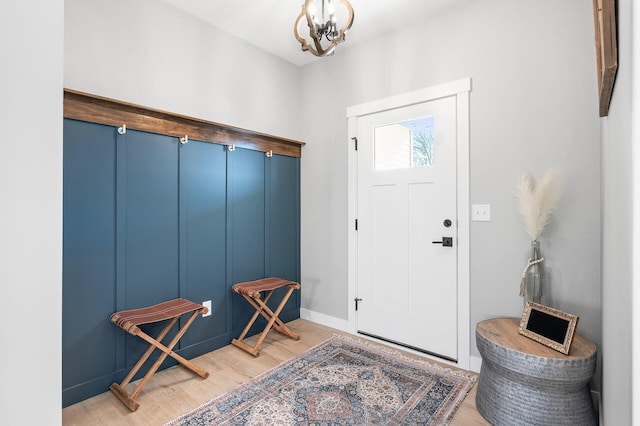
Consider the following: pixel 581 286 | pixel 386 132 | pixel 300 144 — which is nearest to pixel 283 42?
pixel 300 144

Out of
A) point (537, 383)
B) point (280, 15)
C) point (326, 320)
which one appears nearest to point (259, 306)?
point (326, 320)

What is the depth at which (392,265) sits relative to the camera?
284 cm

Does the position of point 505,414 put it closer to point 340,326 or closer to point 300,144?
point 340,326

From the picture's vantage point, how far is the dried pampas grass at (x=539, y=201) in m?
1.97

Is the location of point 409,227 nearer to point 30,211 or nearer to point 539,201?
point 539,201

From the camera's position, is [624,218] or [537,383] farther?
[537,383]

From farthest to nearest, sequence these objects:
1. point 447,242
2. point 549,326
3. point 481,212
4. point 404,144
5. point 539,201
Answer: point 404,144 < point 447,242 < point 481,212 < point 539,201 < point 549,326

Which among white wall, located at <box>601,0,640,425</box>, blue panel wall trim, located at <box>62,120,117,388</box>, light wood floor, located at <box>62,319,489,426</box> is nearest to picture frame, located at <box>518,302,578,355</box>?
light wood floor, located at <box>62,319,489,426</box>

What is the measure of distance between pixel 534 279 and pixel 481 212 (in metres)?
0.56

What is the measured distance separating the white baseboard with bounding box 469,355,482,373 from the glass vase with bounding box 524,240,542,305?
63 centimetres

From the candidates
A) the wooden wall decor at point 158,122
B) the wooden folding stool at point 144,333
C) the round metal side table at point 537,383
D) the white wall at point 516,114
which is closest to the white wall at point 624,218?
the round metal side table at point 537,383

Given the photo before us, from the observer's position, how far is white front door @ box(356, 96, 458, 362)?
2521 mm

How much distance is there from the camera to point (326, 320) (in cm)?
332

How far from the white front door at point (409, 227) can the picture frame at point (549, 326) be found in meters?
0.63
